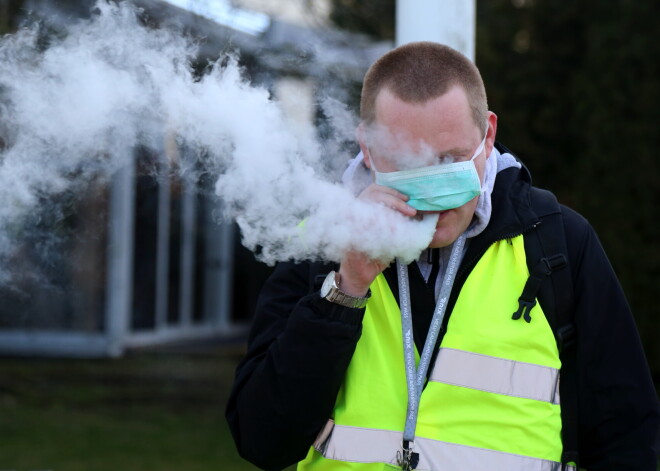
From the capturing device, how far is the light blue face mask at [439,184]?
7.18 feet

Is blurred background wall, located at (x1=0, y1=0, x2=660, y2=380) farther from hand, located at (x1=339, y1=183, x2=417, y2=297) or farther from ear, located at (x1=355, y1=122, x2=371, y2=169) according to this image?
hand, located at (x1=339, y1=183, x2=417, y2=297)

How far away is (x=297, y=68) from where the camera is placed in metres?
5.02

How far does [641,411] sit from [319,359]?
2.67 ft

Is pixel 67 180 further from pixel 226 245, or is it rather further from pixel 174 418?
pixel 226 245

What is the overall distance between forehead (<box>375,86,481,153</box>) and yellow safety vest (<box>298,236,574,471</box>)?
1.19ft

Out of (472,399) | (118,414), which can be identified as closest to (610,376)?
(472,399)

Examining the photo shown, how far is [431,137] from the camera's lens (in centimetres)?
217

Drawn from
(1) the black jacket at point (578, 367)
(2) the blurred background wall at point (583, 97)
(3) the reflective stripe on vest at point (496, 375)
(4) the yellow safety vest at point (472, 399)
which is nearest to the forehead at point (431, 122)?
(1) the black jacket at point (578, 367)

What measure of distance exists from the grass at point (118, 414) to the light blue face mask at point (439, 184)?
4.64m

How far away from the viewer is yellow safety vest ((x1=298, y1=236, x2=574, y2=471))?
2.12 meters

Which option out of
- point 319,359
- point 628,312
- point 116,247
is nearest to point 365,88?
point 319,359

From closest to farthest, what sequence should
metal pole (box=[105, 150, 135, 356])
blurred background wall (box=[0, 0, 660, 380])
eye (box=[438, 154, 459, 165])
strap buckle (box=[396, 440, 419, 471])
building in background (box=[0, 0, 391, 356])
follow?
strap buckle (box=[396, 440, 419, 471]) → eye (box=[438, 154, 459, 165]) → building in background (box=[0, 0, 391, 356]) → blurred background wall (box=[0, 0, 660, 380]) → metal pole (box=[105, 150, 135, 356])

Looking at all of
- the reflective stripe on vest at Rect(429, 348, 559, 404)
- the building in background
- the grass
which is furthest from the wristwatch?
the grass

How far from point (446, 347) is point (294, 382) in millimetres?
390
